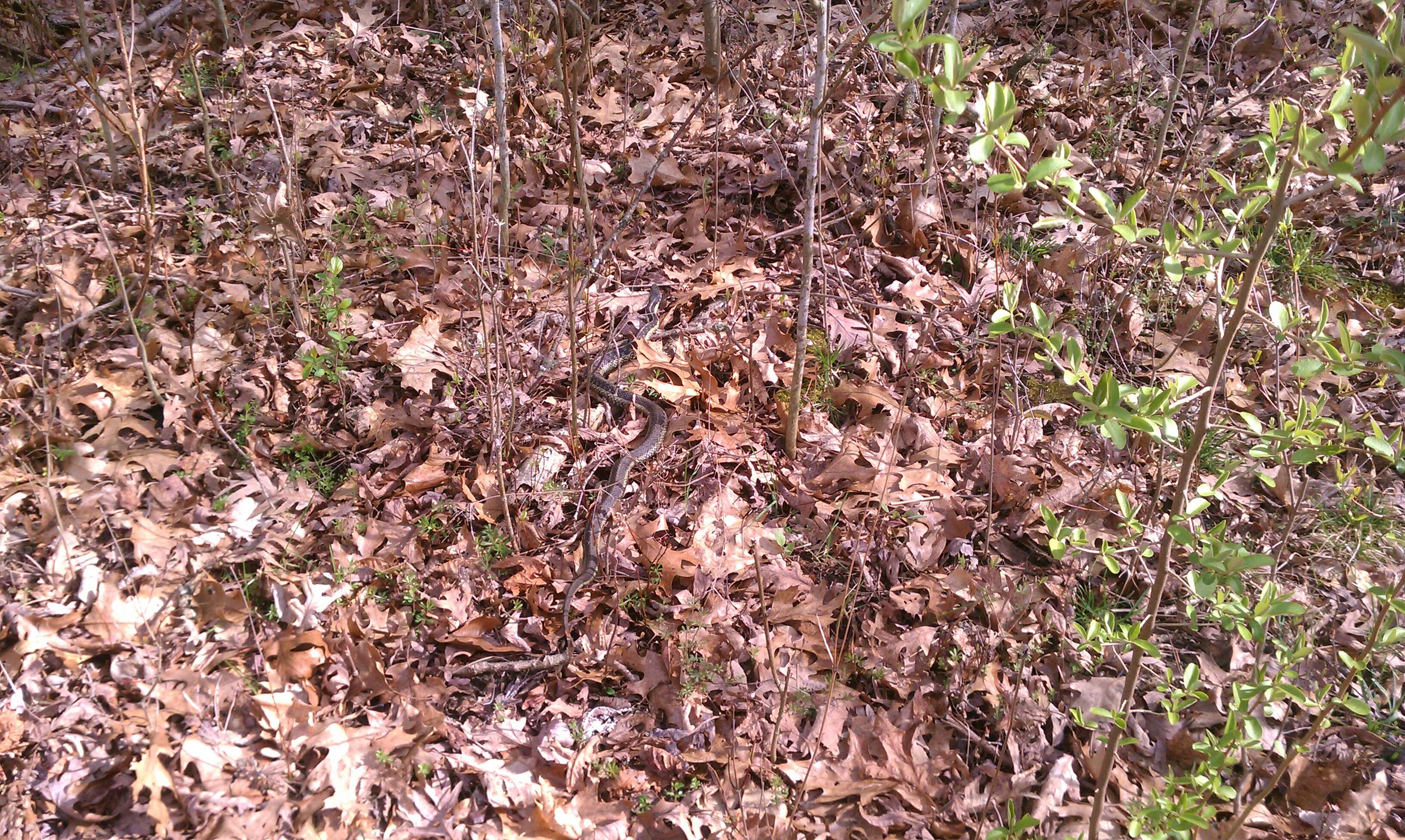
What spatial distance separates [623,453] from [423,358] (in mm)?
1127

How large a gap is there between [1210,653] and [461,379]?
11.2 ft

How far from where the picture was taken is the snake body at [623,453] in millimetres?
3271

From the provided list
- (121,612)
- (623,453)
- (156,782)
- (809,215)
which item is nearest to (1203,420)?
(809,215)

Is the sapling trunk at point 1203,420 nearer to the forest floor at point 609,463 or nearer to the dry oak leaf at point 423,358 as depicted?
the forest floor at point 609,463

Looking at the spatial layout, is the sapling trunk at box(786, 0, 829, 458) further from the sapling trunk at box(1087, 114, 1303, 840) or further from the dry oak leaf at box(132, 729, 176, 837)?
the dry oak leaf at box(132, 729, 176, 837)

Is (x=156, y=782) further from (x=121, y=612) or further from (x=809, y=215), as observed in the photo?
(x=809, y=215)

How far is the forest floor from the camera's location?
108 inches

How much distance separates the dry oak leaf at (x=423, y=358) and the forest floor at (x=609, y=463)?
0.07 ft

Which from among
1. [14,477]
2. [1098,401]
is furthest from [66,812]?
[1098,401]

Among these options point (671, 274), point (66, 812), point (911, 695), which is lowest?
point (66, 812)

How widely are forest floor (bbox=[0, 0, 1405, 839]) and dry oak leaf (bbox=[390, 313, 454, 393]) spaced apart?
22mm

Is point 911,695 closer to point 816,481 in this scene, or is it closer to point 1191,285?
point 816,481

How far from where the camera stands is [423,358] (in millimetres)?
4012

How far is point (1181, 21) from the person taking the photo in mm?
5914
